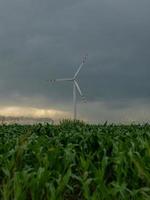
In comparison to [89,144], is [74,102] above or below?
above

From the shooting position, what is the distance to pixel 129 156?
1170cm

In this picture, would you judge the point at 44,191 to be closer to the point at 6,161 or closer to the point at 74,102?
the point at 6,161

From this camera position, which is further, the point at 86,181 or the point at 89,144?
the point at 89,144

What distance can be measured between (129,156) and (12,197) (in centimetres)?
267

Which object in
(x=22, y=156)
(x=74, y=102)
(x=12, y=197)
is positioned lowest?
(x=12, y=197)

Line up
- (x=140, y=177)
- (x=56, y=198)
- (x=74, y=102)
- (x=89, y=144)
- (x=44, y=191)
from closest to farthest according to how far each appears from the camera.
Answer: (x=56, y=198) → (x=44, y=191) → (x=140, y=177) → (x=89, y=144) → (x=74, y=102)

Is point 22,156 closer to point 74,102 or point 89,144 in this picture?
point 89,144

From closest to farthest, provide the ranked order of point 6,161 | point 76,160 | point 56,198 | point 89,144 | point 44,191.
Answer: point 56,198 < point 44,191 < point 6,161 < point 76,160 < point 89,144

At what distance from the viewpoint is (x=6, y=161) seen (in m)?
11.8

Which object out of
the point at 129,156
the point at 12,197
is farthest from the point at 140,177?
the point at 12,197

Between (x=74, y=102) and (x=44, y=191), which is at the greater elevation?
(x=74, y=102)

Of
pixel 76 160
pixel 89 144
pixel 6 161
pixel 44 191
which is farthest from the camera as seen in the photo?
pixel 89 144

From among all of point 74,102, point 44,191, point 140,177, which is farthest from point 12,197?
point 74,102

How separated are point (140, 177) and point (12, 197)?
249 cm
